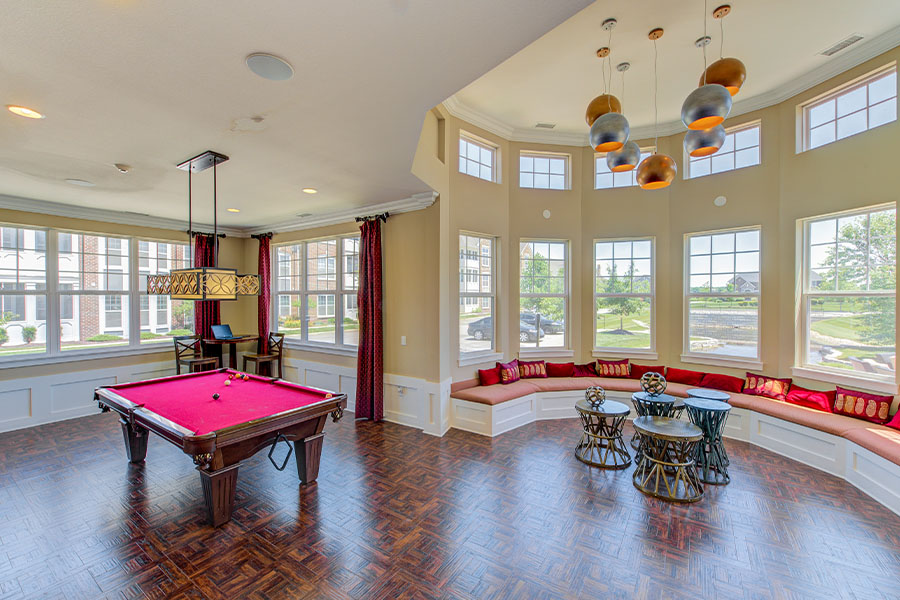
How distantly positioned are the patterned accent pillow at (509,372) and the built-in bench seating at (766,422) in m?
0.14

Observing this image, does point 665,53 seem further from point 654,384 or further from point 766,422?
point 766,422

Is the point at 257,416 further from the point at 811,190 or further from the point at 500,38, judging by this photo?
the point at 811,190

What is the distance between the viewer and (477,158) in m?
5.25

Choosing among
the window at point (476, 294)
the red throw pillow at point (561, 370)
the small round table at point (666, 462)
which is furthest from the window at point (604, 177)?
the small round table at point (666, 462)

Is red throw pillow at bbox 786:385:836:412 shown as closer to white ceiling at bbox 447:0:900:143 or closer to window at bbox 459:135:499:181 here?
white ceiling at bbox 447:0:900:143

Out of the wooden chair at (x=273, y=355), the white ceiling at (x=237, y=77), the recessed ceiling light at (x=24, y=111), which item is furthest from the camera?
the wooden chair at (x=273, y=355)

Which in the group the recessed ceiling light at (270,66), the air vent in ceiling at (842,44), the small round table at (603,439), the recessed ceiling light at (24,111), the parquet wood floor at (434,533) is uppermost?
the air vent in ceiling at (842,44)

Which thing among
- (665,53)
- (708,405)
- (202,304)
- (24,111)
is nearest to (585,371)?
(708,405)

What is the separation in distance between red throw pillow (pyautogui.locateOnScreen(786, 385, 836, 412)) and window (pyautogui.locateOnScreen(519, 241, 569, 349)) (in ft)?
8.91

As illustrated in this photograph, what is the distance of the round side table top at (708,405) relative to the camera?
3.54 meters

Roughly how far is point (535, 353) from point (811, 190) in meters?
3.91

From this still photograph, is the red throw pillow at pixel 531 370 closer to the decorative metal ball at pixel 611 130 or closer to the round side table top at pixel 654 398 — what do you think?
the round side table top at pixel 654 398

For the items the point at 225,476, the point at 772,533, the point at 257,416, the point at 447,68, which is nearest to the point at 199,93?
Result: the point at 447,68

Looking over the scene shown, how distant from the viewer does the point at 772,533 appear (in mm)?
2660
